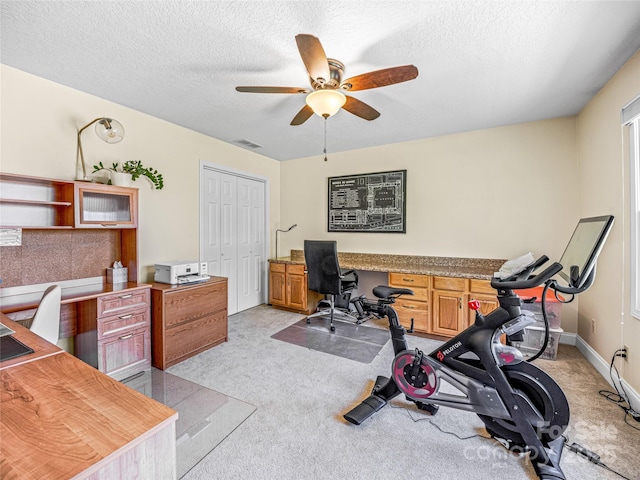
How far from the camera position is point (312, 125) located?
334 cm

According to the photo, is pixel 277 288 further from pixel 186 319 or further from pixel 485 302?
pixel 485 302

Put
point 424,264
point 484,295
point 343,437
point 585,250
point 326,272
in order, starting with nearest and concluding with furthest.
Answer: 1. point 585,250
2. point 343,437
3. point 484,295
4. point 326,272
5. point 424,264

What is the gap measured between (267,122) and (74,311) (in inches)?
103

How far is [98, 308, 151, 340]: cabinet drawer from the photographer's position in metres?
2.31

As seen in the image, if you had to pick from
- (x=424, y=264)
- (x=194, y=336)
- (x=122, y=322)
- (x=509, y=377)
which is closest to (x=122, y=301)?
(x=122, y=322)

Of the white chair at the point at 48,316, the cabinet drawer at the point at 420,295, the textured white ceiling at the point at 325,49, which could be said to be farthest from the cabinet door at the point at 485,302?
the white chair at the point at 48,316

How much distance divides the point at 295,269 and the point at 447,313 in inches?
83.6

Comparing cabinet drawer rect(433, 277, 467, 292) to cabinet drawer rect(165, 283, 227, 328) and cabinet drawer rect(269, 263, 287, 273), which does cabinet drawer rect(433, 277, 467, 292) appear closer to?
cabinet drawer rect(269, 263, 287, 273)

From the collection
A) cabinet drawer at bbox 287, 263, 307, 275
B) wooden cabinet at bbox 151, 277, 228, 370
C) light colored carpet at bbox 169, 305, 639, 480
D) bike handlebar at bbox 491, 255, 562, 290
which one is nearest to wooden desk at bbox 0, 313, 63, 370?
light colored carpet at bbox 169, 305, 639, 480

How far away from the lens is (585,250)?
56.7 inches

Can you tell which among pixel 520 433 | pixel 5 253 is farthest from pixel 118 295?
pixel 520 433

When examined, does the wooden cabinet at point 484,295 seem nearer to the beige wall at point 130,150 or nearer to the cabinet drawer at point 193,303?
the cabinet drawer at point 193,303

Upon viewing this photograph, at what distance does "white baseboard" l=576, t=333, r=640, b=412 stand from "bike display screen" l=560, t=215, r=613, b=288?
1.29m

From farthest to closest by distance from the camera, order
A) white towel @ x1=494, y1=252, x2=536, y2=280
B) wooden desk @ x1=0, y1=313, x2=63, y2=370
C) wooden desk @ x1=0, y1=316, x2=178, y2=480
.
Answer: white towel @ x1=494, y1=252, x2=536, y2=280, wooden desk @ x1=0, y1=313, x2=63, y2=370, wooden desk @ x1=0, y1=316, x2=178, y2=480
